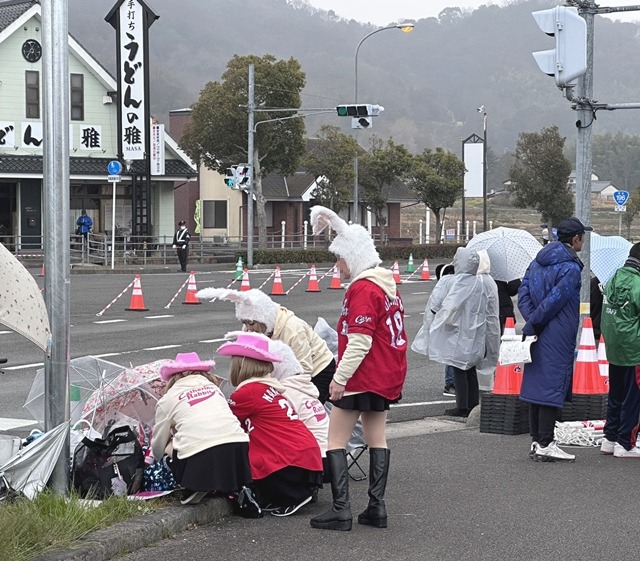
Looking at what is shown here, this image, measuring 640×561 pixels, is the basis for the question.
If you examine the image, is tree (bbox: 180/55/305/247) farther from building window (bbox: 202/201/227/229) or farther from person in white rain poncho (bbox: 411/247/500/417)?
person in white rain poncho (bbox: 411/247/500/417)

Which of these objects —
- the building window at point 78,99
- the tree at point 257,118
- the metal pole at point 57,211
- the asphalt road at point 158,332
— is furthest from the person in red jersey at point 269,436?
the tree at point 257,118

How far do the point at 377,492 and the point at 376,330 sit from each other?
0.96 metres

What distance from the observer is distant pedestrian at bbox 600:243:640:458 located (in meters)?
8.38

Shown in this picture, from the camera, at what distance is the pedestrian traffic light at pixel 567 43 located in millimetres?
10289

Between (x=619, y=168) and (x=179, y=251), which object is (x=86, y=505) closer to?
(x=179, y=251)

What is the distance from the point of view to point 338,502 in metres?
6.38

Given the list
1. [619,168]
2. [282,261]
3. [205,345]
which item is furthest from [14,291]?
[619,168]

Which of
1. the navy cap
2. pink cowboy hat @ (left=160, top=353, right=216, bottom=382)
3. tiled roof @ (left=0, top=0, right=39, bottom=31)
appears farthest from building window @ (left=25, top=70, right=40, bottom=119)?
pink cowboy hat @ (left=160, top=353, right=216, bottom=382)

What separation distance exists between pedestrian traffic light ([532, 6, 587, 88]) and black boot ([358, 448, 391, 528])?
17.0 ft

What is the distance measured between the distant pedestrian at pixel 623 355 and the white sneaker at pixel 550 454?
52cm

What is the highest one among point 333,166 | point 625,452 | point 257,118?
point 257,118

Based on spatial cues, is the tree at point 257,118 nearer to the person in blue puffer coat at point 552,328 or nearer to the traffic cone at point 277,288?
the traffic cone at point 277,288

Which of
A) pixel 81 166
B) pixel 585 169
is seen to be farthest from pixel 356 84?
pixel 585 169

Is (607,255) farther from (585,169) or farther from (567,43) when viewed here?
(567,43)
